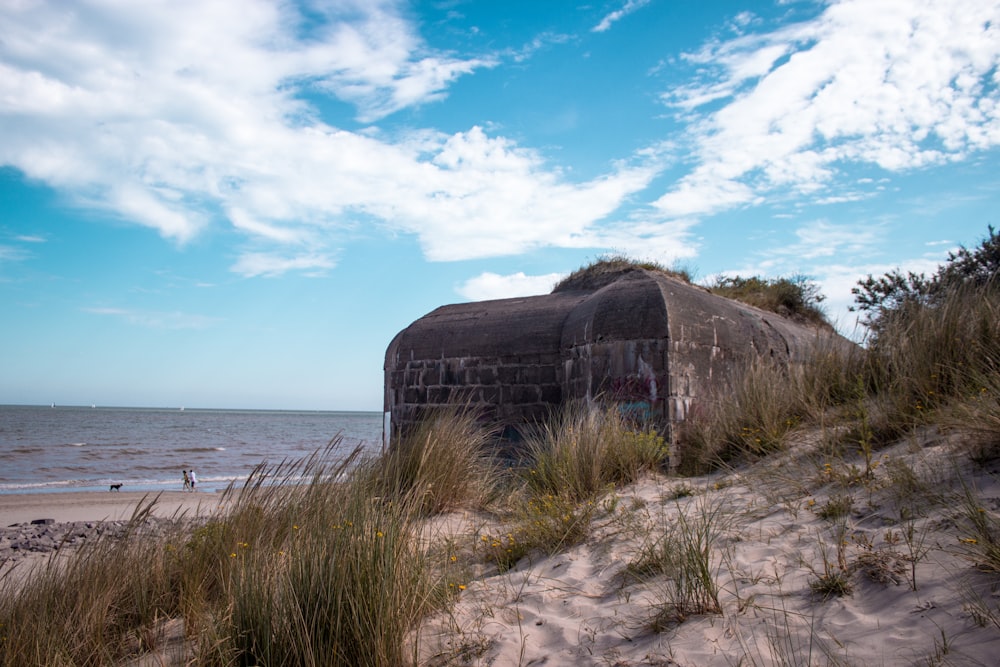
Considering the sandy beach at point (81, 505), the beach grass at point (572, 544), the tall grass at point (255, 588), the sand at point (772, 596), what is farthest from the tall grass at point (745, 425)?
the sandy beach at point (81, 505)

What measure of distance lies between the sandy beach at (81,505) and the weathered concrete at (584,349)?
4.46m

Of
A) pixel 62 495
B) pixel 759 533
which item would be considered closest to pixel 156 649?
pixel 759 533

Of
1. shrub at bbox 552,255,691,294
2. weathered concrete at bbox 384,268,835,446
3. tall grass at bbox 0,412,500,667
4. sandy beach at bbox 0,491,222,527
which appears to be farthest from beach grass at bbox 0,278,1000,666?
sandy beach at bbox 0,491,222,527

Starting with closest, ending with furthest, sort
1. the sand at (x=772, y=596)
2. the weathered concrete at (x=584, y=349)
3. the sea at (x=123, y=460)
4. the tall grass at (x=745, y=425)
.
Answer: the sand at (x=772, y=596) < the tall grass at (x=745, y=425) < the weathered concrete at (x=584, y=349) < the sea at (x=123, y=460)

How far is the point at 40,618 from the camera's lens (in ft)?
9.84

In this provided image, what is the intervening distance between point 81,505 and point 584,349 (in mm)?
10831

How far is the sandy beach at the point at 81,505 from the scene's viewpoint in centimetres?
1148

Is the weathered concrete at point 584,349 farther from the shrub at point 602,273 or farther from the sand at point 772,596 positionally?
the sand at point 772,596

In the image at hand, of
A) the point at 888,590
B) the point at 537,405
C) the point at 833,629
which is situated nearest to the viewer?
the point at 833,629

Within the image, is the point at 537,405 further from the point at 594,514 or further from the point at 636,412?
the point at 594,514

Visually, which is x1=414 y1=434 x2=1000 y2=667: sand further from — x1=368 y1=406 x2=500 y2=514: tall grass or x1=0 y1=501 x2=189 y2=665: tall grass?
x1=368 y1=406 x2=500 y2=514: tall grass

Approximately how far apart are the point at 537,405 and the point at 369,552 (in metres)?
5.38

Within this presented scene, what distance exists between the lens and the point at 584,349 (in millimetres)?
7312

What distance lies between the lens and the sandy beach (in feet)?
37.7
